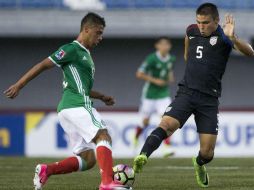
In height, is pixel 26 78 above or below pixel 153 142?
above

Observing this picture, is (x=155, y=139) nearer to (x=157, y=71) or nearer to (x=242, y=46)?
(x=242, y=46)

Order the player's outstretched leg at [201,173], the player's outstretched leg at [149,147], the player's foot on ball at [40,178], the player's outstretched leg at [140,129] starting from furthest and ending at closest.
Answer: the player's outstretched leg at [140,129], the player's outstretched leg at [201,173], the player's outstretched leg at [149,147], the player's foot on ball at [40,178]

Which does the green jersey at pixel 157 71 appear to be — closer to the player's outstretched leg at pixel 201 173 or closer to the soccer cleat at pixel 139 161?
the player's outstretched leg at pixel 201 173

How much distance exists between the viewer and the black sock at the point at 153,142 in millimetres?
9203

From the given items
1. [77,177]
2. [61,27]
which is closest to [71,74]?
[77,177]

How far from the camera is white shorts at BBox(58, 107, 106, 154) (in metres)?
8.46

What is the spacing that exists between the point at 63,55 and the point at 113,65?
16.7 m

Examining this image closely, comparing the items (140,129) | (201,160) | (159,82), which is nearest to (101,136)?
(201,160)

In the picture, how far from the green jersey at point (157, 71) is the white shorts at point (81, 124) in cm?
974

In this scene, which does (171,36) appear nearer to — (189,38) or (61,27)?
(61,27)

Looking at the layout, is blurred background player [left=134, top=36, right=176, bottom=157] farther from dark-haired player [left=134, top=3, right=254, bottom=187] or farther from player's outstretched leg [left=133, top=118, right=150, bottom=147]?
dark-haired player [left=134, top=3, right=254, bottom=187]

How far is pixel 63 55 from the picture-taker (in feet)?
28.5

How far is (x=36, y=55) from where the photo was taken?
25.2m

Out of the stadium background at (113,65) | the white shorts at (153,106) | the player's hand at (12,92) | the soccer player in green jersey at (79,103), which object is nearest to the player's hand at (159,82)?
the white shorts at (153,106)
